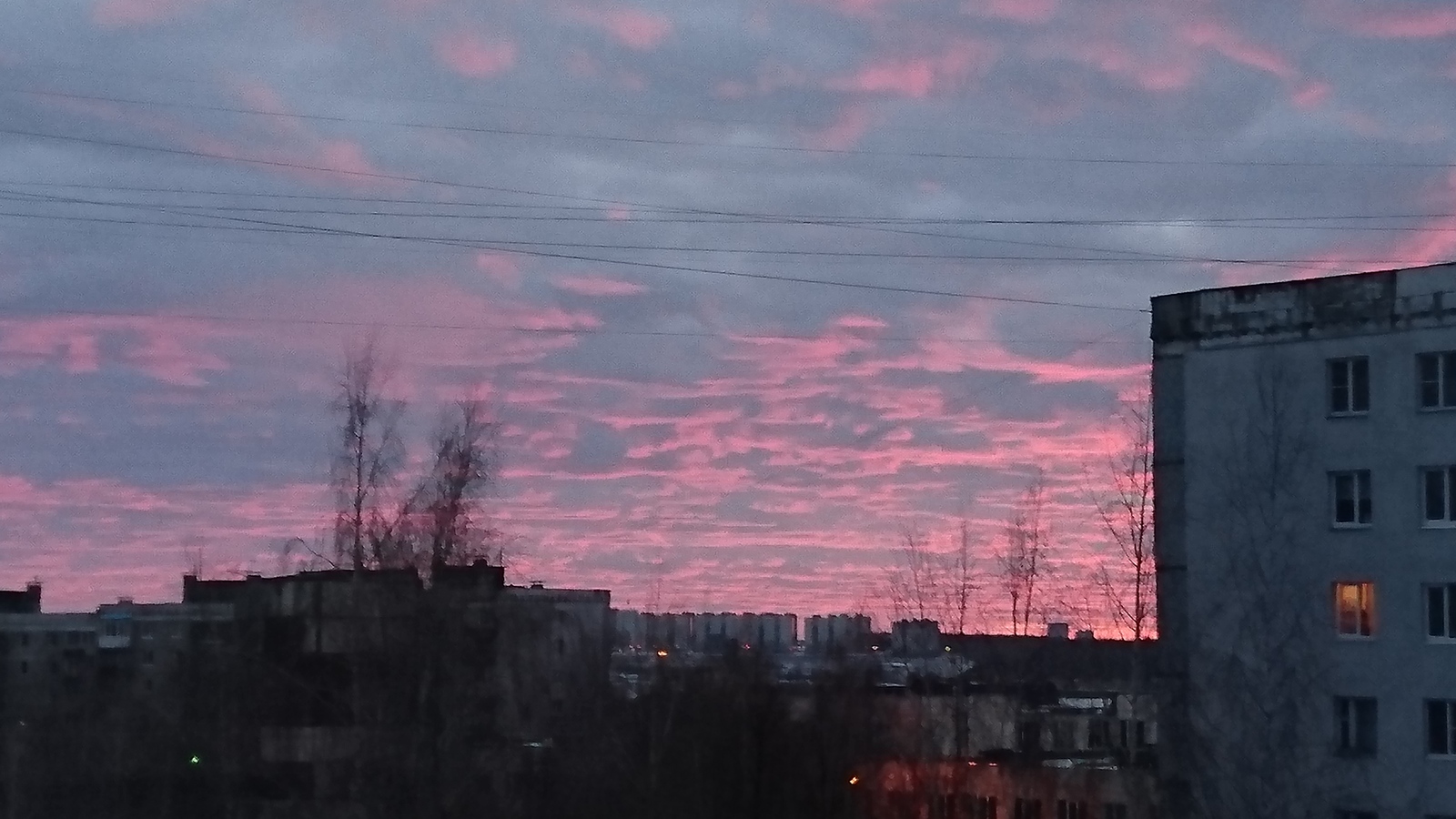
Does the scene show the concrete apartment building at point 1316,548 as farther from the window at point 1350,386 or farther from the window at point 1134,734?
the window at point 1134,734

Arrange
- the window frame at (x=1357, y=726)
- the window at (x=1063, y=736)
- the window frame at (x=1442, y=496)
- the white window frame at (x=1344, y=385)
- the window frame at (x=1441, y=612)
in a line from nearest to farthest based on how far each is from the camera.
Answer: the window frame at (x=1441, y=612) < the window frame at (x=1442, y=496) < the window frame at (x=1357, y=726) < the white window frame at (x=1344, y=385) < the window at (x=1063, y=736)

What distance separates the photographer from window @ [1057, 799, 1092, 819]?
181ft

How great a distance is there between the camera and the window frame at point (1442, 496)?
44031mm

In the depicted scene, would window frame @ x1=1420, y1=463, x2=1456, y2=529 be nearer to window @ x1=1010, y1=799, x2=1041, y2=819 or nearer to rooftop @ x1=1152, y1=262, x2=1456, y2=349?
rooftop @ x1=1152, y1=262, x2=1456, y2=349

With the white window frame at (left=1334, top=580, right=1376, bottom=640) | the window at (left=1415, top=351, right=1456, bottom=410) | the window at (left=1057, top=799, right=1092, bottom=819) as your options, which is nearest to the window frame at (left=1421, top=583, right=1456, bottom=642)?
the white window frame at (left=1334, top=580, right=1376, bottom=640)

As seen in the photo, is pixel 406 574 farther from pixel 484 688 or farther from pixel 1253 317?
pixel 1253 317

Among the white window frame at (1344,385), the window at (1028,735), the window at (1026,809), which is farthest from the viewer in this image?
the window at (1028,735)

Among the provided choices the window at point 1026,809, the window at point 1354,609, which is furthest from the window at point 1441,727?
the window at point 1026,809

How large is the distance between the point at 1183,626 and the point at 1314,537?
20.1 feet

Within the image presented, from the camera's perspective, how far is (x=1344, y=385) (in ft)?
155

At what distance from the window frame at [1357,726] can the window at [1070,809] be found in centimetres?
1142

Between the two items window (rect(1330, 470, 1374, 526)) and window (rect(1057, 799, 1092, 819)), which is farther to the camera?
window (rect(1057, 799, 1092, 819))

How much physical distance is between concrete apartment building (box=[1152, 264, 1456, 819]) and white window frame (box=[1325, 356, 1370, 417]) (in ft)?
0.14

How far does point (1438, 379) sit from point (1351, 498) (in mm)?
4341
